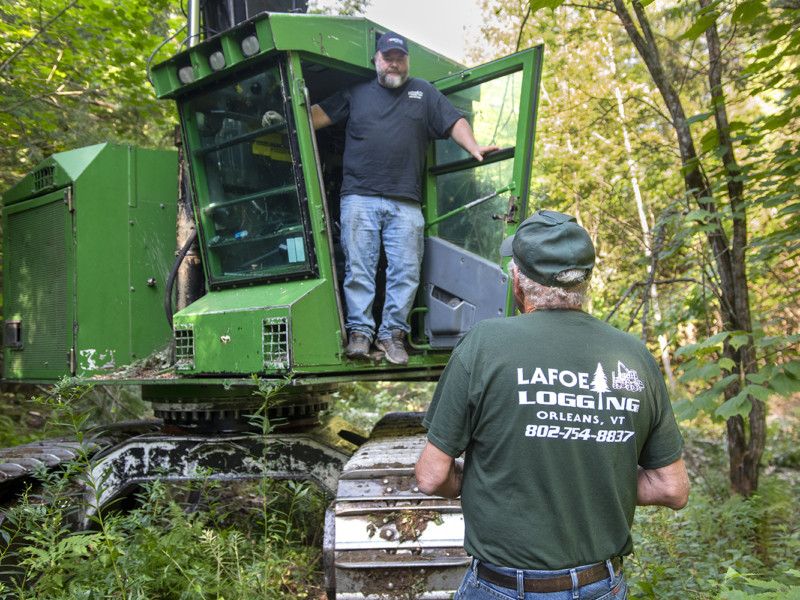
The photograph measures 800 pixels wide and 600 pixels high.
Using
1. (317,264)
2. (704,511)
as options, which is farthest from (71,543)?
(704,511)

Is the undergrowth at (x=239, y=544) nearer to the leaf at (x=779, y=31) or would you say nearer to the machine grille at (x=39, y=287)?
the machine grille at (x=39, y=287)

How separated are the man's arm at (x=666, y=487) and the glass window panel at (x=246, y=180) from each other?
2.43 m

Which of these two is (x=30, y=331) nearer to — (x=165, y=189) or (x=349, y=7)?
(x=165, y=189)

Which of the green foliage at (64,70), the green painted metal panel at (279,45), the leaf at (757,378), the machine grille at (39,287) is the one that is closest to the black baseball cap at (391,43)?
the green painted metal panel at (279,45)

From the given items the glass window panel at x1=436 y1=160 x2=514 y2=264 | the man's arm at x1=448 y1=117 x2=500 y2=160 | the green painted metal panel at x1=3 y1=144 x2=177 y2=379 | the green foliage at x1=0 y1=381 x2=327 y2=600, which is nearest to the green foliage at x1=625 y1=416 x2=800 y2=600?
the green foliage at x1=0 y1=381 x2=327 y2=600

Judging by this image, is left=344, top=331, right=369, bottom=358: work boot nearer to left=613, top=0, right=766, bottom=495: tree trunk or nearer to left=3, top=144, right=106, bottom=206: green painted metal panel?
left=3, top=144, right=106, bottom=206: green painted metal panel

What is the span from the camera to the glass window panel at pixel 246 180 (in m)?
4.02

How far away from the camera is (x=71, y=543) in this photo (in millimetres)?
2959

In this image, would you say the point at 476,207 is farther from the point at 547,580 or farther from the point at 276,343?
the point at 547,580

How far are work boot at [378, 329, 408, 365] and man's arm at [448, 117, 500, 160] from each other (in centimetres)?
115

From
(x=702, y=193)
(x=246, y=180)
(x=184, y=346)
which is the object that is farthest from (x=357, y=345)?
(x=702, y=193)

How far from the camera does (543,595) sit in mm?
1680

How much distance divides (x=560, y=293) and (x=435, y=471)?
57 centimetres

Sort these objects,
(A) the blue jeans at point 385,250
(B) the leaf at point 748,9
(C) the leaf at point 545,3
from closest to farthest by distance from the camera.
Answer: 1. (C) the leaf at point 545,3
2. (B) the leaf at point 748,9
3. (A) the blue jeans at point 385,250
